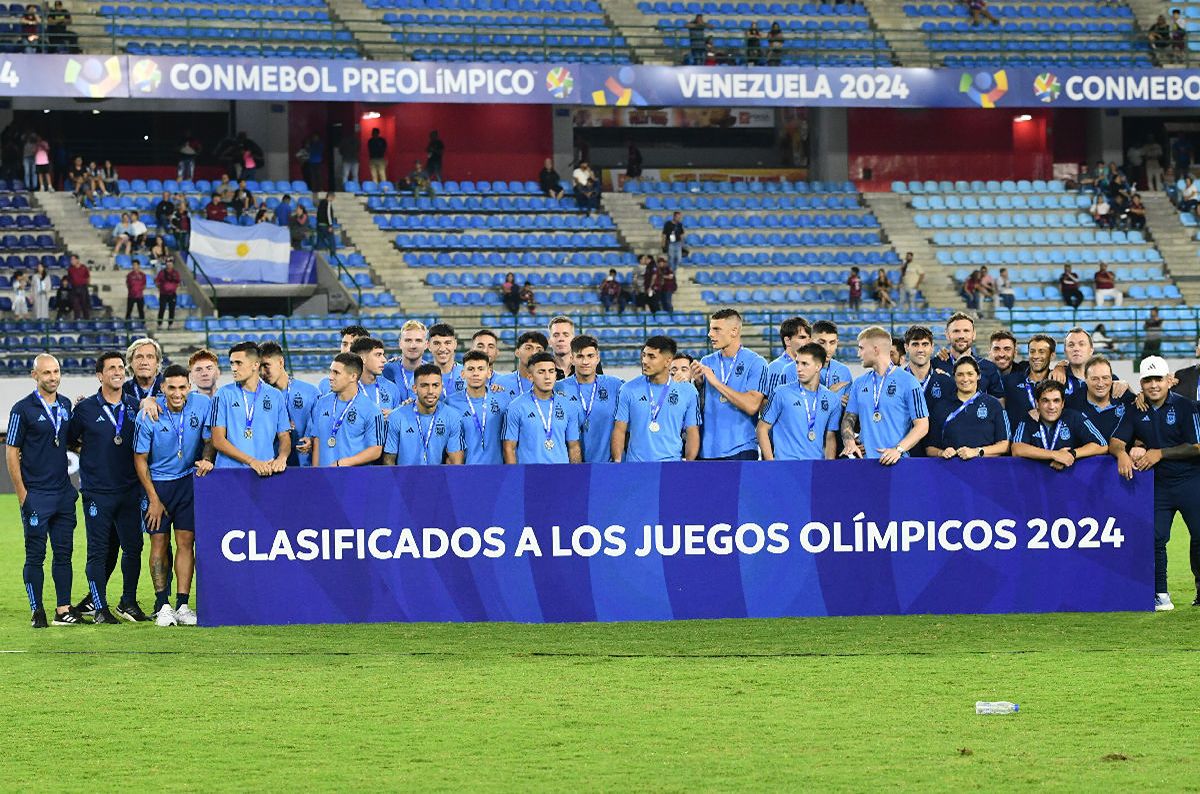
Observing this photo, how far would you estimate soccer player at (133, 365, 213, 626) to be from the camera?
11.4 meters

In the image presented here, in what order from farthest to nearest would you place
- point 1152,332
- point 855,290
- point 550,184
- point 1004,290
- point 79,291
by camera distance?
point 550,184 → point 1004,290 → point 855,290 → point 1152,332 → point 79,291

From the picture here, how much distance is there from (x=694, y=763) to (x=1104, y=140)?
3621 cm

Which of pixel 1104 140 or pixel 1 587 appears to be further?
pixel 1104 140

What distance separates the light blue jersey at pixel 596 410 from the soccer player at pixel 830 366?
1348 millimetres

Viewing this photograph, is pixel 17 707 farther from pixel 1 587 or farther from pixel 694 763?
pixel 1 587

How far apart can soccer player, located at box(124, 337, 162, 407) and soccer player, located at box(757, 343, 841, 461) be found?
3924 mm

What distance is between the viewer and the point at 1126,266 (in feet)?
119

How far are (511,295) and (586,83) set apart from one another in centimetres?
534

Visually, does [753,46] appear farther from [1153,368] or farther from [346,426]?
[346,426]

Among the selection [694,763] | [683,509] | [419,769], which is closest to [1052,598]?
[683,509]

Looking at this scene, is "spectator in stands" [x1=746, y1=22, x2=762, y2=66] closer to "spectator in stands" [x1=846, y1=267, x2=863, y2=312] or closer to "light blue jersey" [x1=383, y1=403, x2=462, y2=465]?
"spectator in stands" [x1=846, y1=267, x2=863, y2=312]

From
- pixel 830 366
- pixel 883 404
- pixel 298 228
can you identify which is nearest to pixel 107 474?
pixel 830 366

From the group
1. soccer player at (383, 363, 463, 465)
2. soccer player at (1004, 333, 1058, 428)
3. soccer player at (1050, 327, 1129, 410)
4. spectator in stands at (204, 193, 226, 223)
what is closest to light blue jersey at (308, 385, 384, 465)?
soccer player at (383, 363, 463, 465)

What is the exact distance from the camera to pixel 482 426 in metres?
11.7
